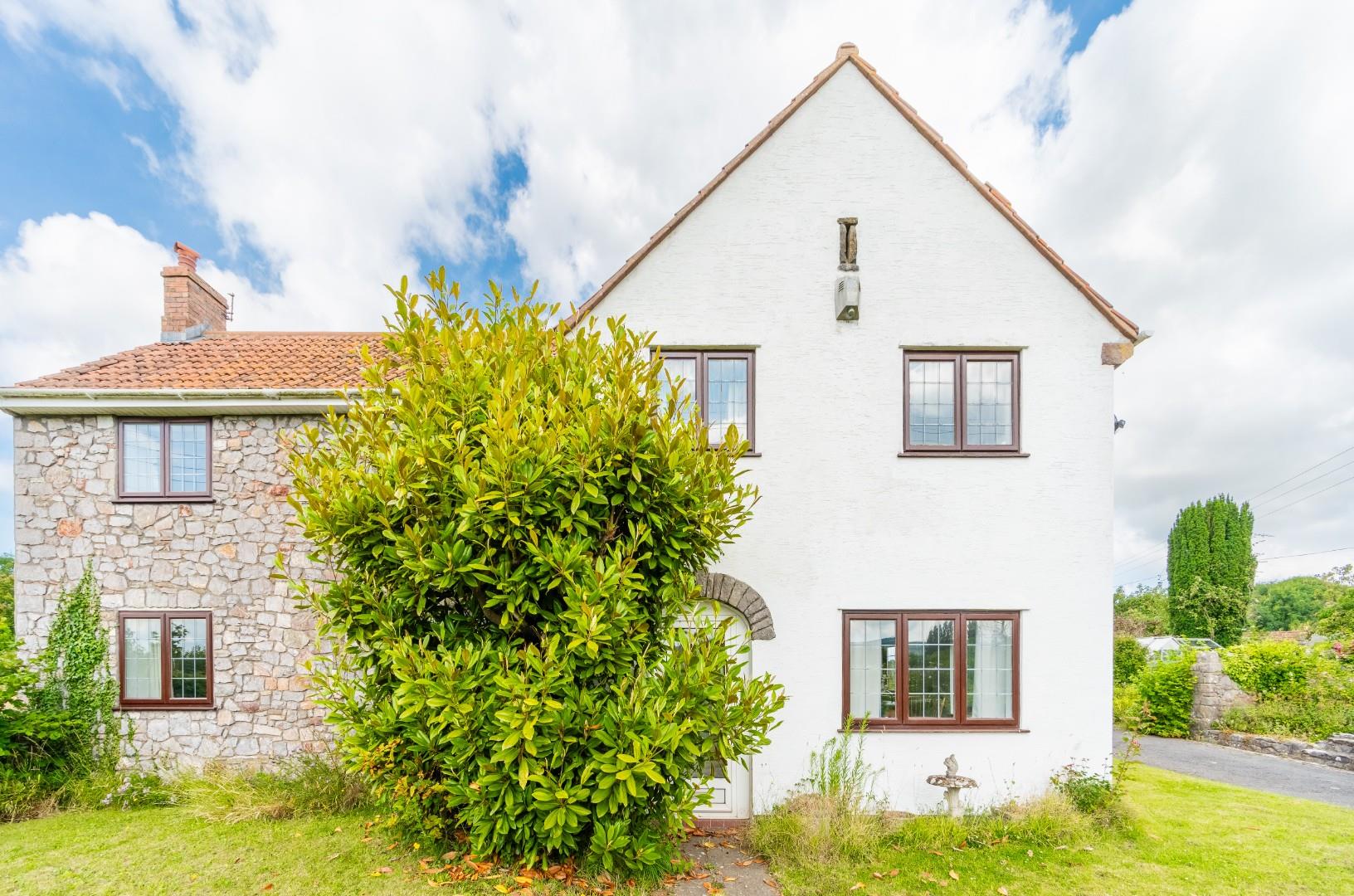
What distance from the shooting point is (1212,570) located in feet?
80.3

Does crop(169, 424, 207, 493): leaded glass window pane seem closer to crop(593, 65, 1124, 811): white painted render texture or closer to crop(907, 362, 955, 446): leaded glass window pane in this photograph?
crop(593, 65, 1124, 811): white painted render texture

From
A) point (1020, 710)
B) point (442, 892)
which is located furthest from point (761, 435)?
point (442, 892)

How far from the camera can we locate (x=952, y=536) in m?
7.42

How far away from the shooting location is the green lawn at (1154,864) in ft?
19.2

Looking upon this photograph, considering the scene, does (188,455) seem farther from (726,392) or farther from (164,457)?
(726,392)

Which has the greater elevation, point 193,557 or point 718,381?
point 718,381

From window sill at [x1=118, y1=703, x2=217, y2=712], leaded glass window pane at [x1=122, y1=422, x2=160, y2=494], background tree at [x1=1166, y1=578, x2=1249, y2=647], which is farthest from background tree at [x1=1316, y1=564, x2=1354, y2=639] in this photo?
leaded glass window pane at [x1=122, y1=422, x2=160, y2=494]

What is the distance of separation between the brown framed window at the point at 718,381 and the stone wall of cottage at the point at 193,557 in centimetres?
563

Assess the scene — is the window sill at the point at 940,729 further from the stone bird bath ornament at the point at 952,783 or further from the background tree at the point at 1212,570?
the background tree at the point at 1212,570

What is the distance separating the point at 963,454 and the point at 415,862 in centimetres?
783

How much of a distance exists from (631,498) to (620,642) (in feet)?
4.35

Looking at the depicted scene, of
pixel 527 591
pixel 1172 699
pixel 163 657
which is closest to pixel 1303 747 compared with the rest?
pixel 1172 699

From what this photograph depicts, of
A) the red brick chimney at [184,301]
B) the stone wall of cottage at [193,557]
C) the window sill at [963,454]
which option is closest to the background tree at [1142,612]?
the window sill at [963,454]

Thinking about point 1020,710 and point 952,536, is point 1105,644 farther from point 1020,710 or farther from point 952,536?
point 952,536
